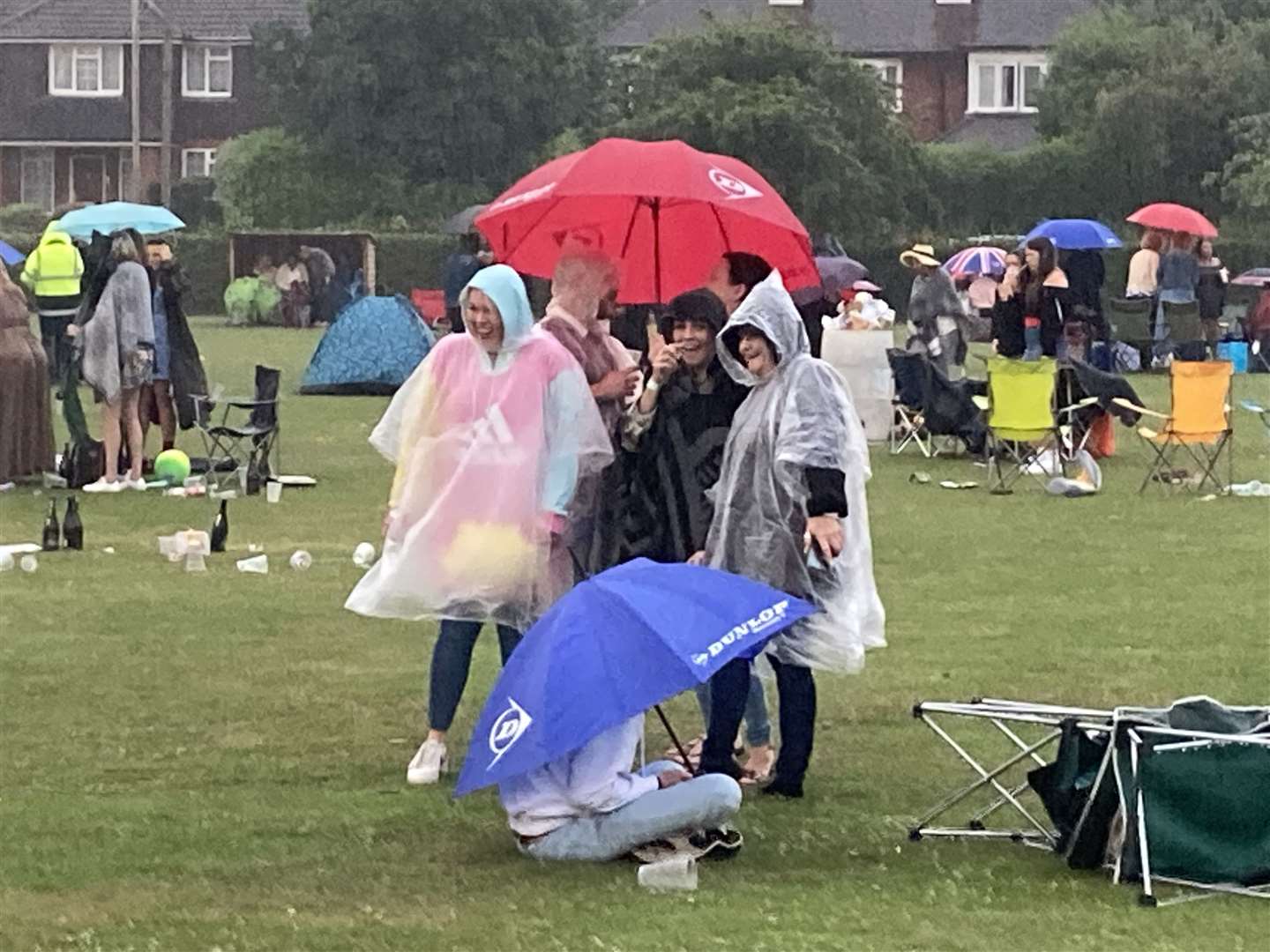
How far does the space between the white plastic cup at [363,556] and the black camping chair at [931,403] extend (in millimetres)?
7287

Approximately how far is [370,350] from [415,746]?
20795mm

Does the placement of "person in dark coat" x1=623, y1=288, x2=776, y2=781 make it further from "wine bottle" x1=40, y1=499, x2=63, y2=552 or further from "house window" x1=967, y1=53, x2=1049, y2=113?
"house window" x1=967, y1=53, x2=1049, y2=113

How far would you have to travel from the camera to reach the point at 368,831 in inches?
331

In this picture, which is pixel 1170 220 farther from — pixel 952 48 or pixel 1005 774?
pixel 952 48

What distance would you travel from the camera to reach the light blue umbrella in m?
26.0

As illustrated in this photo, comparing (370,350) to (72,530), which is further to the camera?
(370,350)

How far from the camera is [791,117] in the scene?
1994 inches

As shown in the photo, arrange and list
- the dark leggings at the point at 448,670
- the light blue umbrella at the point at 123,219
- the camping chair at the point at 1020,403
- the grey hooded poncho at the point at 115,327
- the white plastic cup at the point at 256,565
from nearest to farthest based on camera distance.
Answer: the dark leggings at the point at 448,670
the white plastic cup at the point at 256,565
the grey hooded poncho at the point at 115,327
the camping chair at the point at 1020,403
the light blue umbrella at the point at 123,219

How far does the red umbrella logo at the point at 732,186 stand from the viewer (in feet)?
32.3

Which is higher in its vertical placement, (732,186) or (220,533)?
(732,186)

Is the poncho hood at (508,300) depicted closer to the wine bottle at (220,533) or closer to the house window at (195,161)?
the wine bottle at (220,533)

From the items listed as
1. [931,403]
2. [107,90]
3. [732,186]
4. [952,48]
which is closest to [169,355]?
[931,403]

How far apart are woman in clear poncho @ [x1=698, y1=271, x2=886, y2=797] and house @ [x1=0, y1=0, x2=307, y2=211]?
7007 cm

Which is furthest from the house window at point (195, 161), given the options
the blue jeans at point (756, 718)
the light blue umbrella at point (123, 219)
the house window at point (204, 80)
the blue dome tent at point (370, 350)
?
the blue jeans at point (756, 718)
